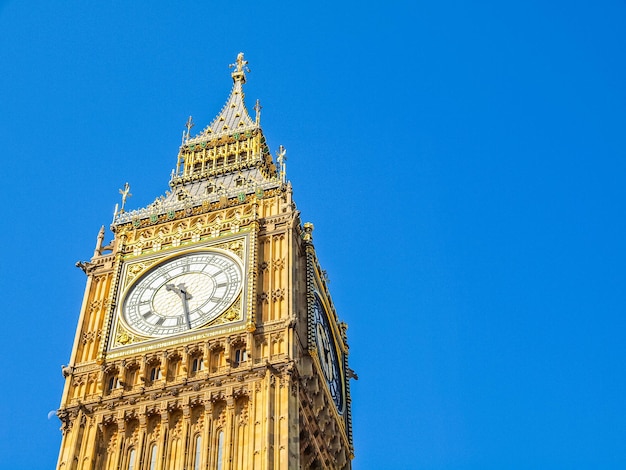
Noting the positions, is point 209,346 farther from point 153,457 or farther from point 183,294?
point 153,457

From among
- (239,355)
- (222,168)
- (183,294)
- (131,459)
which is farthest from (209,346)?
(222,168)

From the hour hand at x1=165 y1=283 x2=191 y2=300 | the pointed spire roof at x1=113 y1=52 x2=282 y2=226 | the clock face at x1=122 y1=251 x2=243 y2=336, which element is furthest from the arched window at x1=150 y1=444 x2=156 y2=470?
the pointed spire roof at x1=113 y1=52 x2=282 y2=226

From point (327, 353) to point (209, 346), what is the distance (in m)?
6.46

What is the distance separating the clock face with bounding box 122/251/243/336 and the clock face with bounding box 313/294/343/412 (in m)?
3.76

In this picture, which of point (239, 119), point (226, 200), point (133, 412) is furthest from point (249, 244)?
point (239, 119)

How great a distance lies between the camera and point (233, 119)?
63688mm

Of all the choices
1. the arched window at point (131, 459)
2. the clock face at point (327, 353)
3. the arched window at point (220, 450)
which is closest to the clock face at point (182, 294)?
the clock face at point (327, 353)

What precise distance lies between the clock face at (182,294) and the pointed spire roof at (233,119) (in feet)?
44.4

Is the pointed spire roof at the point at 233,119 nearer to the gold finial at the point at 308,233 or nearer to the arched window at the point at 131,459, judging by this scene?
the gold finial at the point at 308,233

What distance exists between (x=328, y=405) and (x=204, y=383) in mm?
5860

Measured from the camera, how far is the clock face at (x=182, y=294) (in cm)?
4650

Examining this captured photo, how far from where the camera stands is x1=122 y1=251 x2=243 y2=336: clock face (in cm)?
4650

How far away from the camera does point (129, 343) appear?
4625 centimetres

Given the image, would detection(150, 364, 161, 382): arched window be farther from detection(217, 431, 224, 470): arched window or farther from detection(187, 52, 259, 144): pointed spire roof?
detection(187, 52, 259, 144): pointed spire roof
